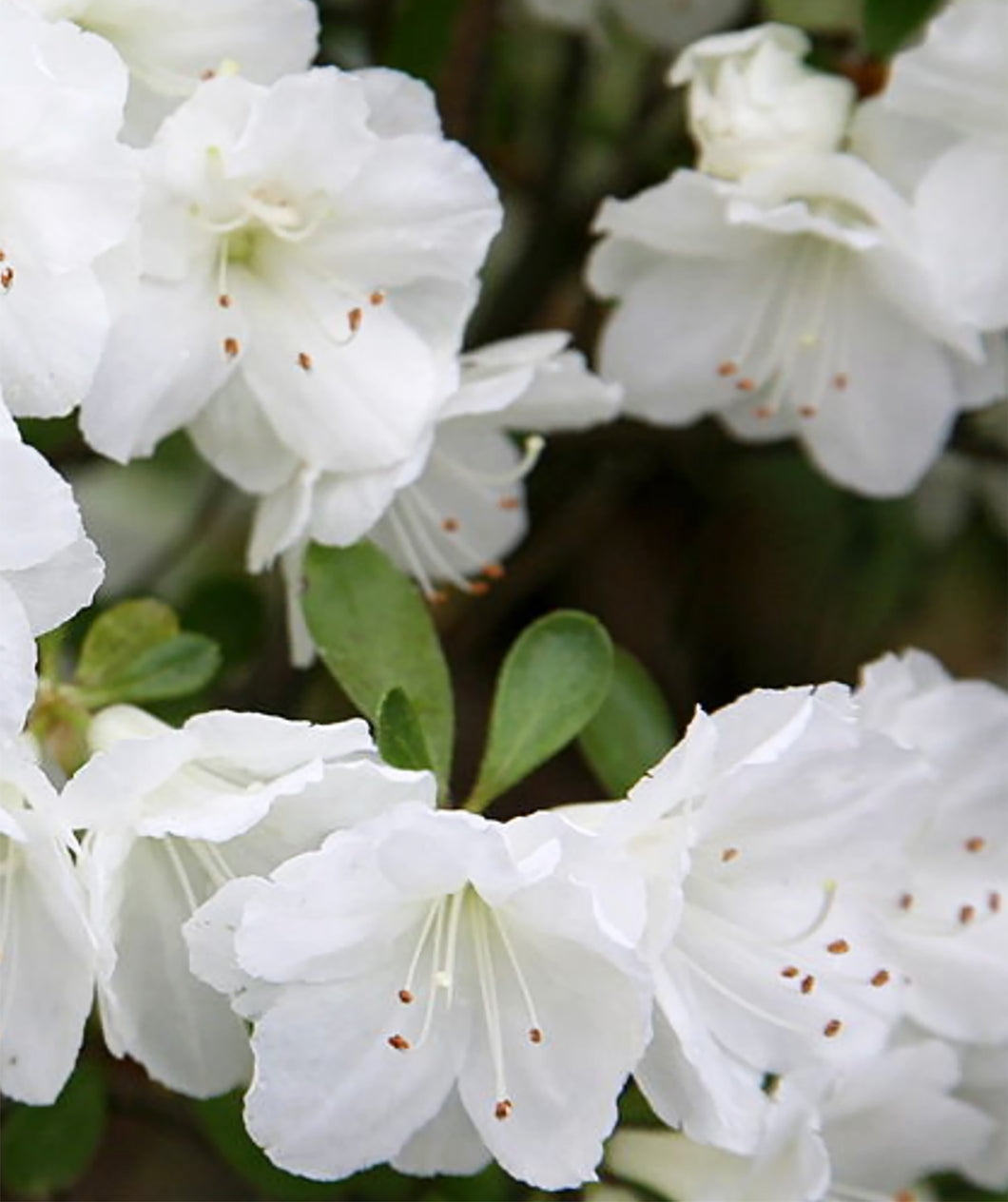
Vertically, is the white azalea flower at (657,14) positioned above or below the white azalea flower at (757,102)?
below

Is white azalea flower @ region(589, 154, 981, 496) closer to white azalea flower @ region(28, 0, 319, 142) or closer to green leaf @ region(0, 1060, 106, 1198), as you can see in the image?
white azalea flower @ region(28, 0, 319, 142)

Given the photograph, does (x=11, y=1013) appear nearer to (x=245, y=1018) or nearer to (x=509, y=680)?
(x=245, y=1018)

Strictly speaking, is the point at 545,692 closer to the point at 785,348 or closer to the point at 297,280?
the point at 297,280

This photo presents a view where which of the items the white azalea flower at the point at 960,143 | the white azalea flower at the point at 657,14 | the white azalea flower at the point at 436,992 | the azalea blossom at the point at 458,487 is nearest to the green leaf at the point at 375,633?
the azalea blossom at the point at 458,487

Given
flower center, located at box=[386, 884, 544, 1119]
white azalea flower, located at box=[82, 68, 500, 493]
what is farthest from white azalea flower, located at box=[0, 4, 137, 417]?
flower center, located at box=[386, 884, 544, 1119]

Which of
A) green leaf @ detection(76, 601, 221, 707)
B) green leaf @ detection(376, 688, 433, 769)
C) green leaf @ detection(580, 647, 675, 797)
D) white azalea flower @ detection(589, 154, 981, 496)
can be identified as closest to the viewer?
green leaf @ detection(376, 688, 433, 769)

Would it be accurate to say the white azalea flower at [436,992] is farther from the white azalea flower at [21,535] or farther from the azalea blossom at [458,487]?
the azalea blossom at [458,487]

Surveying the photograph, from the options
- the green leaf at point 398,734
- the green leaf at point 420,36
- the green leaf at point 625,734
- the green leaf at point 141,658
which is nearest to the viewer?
the green leaf at point 398,734
